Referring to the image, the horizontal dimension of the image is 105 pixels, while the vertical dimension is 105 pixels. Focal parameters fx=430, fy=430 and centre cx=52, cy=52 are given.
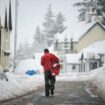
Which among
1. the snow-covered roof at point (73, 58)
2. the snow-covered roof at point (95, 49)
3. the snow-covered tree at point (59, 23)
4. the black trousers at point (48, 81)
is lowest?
the snow-covered roof at point (73, 58)

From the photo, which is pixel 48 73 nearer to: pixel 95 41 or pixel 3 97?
pixel 3 97

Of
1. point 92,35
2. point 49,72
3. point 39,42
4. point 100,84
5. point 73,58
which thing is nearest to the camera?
point 49,72

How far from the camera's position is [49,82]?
16344mm

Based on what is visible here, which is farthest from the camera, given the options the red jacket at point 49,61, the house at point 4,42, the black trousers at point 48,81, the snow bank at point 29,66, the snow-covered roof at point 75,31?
the snow bank at point 29,66

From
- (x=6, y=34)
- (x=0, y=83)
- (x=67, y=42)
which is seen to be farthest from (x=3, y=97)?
(x=67, y=42)

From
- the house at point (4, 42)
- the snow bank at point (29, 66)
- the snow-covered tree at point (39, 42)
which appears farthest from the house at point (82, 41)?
the snow-covered tree at point (39, 42)

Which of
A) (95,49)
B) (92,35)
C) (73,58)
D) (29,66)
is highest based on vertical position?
(92,35)

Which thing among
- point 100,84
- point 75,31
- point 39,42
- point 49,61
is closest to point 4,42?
point 75,31

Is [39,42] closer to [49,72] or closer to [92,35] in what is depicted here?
[92,35]

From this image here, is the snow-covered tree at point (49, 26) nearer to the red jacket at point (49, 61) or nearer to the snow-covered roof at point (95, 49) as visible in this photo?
the snow-covered roof at point (95, 49)

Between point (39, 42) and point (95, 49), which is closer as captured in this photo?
point (95, 49)

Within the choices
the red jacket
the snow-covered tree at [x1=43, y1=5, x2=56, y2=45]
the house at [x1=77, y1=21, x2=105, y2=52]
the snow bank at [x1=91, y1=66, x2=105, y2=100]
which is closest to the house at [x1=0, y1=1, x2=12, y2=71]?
the house at [x1=77, y1=21, x2=105, y2=52]

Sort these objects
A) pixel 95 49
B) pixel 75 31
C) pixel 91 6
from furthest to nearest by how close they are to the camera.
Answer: pixel 91 6, pixel 75 31, pixel 95 49

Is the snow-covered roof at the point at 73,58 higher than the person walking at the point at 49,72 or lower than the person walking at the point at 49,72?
lower
